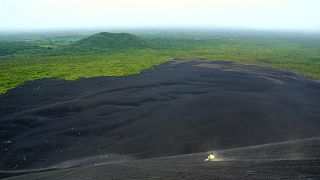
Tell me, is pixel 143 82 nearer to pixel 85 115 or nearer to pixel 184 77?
pixel 184 77

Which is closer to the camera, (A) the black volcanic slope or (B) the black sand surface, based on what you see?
(B) the black sand surface

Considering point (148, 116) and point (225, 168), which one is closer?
point (225, 168)

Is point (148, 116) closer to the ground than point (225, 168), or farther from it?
closer to the ground

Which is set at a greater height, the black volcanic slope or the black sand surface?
the black sand surface

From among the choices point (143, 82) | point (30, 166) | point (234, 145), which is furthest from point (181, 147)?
point (143, 82)

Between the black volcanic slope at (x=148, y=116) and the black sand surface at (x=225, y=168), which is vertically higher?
the black sand surface at (x=225, y=168)
